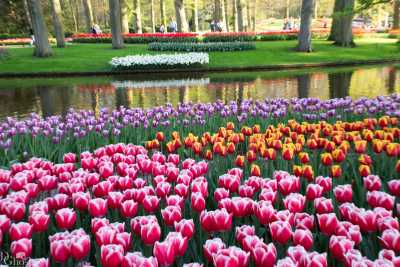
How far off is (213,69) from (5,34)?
34.1m

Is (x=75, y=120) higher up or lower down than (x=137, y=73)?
higher up

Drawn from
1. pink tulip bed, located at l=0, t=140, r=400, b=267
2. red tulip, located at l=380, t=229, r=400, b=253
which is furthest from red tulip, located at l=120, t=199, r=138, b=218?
red tulip, located at l=380, t=229, r=400, b=253

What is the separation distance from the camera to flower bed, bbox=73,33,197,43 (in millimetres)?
32438

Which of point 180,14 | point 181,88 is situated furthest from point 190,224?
point 180,14

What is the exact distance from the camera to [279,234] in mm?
A: 2615

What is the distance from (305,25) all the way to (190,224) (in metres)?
24.3

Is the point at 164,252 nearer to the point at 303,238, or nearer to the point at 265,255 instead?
the point at 265,255

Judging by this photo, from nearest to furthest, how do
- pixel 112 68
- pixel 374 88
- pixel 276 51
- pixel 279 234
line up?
pixel 279 234 → pixel 374 88 → pixel 112 68 → pixel 276 51

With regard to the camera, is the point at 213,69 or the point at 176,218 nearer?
the point at 176,218

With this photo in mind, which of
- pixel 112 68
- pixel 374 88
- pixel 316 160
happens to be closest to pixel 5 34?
pixel 112 68

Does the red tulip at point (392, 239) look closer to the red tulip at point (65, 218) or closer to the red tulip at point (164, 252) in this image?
the red tulip at point (164, 252)

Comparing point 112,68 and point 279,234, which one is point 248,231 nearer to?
point 279,234

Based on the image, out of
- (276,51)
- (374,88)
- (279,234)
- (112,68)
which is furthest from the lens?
(276,51)

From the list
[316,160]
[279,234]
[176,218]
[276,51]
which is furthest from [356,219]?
[276,51]
